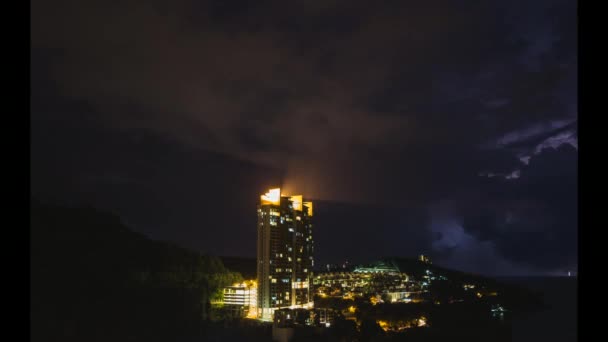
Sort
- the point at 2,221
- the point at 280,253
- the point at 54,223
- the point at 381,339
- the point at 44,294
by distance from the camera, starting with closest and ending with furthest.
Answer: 1. the point at 2,221
2. the point at 44,294
3. the point at 54,223
4. the point at 381,339
5. the point at 280,253

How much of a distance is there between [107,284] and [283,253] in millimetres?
10783

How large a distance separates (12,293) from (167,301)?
1916 centimetres

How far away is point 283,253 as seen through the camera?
86.5 ft

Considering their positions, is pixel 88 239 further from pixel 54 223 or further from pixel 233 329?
pixel 233 329

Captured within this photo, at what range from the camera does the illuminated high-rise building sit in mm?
24703

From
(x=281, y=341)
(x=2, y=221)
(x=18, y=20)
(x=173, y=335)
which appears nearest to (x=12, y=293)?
(x=2, y=221)

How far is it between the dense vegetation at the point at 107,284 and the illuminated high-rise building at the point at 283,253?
3044 mm

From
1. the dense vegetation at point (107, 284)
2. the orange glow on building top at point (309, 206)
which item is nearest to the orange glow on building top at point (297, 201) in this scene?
the orange glow on building top at point (309, 206)

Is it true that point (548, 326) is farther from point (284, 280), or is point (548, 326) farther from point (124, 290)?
point (124, 290)

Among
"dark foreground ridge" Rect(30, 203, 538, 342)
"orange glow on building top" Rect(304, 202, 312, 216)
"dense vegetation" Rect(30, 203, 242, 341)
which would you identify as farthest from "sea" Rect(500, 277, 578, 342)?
"dense vegetation" Rect(30, 203, 242, 341)

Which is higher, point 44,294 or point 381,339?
point 44,294

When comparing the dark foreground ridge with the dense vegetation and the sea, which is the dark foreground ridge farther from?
the sea

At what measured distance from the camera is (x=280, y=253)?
2612cm

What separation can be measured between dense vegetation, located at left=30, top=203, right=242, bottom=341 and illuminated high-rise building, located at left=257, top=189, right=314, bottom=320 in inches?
120
